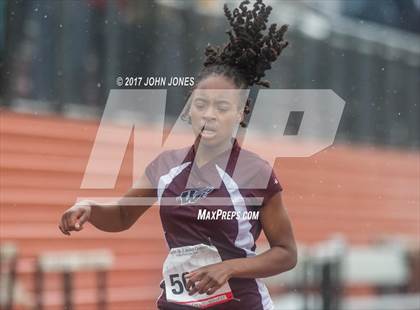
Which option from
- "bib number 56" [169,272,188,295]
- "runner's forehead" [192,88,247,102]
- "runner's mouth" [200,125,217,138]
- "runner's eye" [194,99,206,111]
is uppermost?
"runner's forehead" [192,88,247,102]

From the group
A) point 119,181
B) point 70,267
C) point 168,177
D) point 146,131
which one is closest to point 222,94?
point 168,177

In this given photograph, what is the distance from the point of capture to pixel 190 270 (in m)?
2.11

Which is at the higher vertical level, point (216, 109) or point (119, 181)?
point (216, 109)

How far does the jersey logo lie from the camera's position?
211 centimetres

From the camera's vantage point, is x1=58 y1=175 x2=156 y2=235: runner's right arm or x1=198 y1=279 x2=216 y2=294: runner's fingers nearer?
x1=198 y1=279 x2=216 y2=294: runner's fingers

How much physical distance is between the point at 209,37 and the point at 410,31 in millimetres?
745

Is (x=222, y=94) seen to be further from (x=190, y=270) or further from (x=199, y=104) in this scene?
(x=190, y=270)

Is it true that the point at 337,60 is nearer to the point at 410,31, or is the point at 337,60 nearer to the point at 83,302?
the point at 410,31

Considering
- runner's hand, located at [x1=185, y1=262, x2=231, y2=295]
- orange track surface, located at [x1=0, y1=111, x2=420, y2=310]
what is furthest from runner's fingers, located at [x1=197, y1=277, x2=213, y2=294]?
orange track surface, located at [x1=0, y1=111, x2=420, y2=310]

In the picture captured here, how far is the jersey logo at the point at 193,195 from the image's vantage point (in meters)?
2.11
